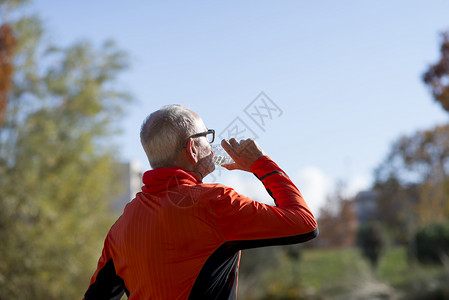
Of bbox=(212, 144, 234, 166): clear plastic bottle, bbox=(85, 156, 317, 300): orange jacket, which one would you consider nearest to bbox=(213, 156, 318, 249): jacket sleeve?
bbox=(85, 156, 317, 300): orange jacket

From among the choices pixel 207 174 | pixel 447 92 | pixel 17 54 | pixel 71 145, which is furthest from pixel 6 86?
pixel 207 174

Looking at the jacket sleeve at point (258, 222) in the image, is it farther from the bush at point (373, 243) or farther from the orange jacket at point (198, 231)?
the bush at point (373, 243)

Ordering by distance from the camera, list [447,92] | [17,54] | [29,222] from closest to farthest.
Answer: [447,92] < [29,222] < [17,54]

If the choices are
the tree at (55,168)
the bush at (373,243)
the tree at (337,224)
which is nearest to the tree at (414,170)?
the tree at (337,224)

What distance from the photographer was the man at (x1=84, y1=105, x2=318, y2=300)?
4.84 feet

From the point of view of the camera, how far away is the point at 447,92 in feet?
19.9

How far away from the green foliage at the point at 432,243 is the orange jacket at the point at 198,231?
13.0 meters

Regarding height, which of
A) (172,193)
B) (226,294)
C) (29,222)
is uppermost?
(29,222)

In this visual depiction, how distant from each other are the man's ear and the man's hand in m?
0.14

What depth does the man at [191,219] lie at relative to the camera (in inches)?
58.1

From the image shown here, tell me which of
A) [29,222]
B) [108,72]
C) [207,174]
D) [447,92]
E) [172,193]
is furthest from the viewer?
[108,72]

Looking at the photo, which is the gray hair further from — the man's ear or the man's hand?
the man's hand

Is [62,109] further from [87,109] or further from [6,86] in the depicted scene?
[6,86]

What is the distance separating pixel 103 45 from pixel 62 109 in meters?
2.08
